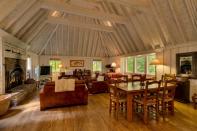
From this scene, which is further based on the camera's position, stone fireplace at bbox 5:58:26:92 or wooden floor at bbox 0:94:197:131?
stone fireplace at bbox 5:58:26:92

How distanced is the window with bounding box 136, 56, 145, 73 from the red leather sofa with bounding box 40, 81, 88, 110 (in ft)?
17.6

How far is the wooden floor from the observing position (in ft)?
10.7

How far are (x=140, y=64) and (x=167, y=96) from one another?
539 cm

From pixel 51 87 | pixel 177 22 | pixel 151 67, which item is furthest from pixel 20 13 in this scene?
pixel 151 67

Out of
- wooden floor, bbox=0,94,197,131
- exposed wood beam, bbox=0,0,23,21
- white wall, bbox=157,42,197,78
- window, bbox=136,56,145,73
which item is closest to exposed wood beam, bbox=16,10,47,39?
exposed wood beam, bbox=0,0,23,21

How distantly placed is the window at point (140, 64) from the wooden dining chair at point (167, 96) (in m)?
4.86

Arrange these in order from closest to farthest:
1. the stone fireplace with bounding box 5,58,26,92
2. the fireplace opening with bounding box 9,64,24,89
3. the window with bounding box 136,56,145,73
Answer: the stone fireplace with bounding box 5,58,26,92, the fireplace opening with bounding box 9,64,24,89, the window with bounding box 136,56,145,73

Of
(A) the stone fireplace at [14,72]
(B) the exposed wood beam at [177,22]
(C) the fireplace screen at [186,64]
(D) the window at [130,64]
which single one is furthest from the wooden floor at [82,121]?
(D) the window at [130,64]

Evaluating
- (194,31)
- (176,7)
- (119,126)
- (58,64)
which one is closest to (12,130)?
(119,126)

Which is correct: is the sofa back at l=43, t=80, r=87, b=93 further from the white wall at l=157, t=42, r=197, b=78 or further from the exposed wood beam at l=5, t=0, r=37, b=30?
Result: the white wall at l=157, t=42, r=197, b=78

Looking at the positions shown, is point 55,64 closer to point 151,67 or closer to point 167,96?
point 151,67

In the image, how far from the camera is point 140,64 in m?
9.25

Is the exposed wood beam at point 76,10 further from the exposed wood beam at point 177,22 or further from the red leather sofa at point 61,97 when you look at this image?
the red leather sofa at point 61,97

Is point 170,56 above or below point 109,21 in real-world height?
below
